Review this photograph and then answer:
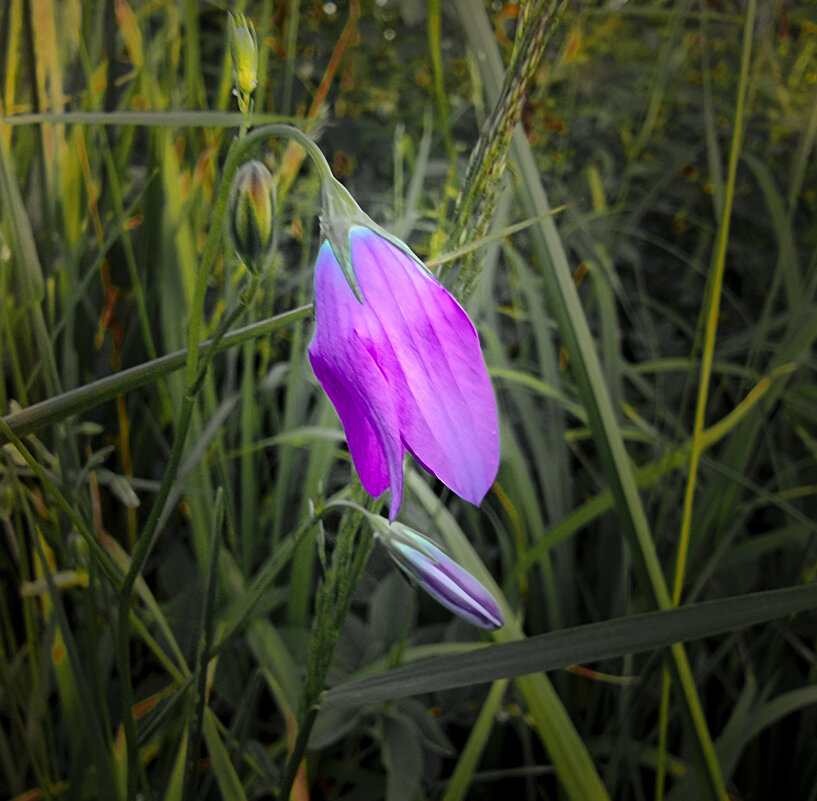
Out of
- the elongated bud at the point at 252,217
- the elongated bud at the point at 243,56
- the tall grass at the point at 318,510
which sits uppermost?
the elongated bud at the point at 243,56

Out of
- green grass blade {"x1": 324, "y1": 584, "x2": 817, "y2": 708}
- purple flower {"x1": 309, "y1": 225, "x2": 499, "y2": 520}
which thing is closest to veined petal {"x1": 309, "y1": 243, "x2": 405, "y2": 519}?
purple flower {"x1": 309, "y1": 225, "x2": 499, "y2": 520}

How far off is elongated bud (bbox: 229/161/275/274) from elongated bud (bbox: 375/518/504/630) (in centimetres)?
12

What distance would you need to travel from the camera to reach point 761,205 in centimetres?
131

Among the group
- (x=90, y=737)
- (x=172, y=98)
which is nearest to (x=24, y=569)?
(x=90, y=737)

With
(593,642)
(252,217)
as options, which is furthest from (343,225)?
(593,642)

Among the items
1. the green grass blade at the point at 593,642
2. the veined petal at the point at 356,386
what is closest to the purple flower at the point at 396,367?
the veined petal at the point at 356,386

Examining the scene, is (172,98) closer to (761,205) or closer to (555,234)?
(555,234)

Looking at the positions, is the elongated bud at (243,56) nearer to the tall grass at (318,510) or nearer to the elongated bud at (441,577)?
the tall grass at (318,510)

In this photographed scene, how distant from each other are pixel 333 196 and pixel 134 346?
0.50 m

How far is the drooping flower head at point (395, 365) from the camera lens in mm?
229

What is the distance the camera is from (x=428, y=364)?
0.24 meters

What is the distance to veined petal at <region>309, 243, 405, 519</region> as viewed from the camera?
0.75ft

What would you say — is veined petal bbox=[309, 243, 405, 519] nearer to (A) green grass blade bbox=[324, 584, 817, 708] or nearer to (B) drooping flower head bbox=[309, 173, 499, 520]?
(B) drooping flower head bbox=[309, 173, 499, 520]

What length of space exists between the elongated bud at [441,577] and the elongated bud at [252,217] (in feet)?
0.38
